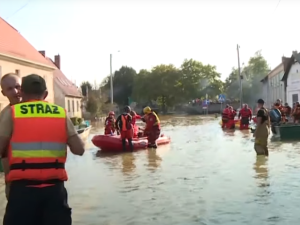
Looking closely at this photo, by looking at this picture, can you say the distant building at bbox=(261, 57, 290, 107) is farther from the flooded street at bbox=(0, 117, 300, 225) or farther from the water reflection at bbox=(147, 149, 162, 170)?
the flooded street at bbox=(0, 117, 300, 225)

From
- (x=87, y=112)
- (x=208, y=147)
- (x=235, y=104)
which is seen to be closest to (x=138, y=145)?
(x=208, y=147)

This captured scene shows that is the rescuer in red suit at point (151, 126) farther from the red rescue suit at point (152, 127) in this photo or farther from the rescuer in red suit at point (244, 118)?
the rescuer in red suit at point (244, 118)

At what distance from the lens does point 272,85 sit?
59094 mm

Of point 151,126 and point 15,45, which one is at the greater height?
point 15,45

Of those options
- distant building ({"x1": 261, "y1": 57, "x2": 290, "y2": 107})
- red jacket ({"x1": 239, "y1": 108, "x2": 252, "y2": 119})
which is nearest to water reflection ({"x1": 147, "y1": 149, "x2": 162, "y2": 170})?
red jacket ({"x1": 239, "y1": 108, "x2": 252, "y2": 119})

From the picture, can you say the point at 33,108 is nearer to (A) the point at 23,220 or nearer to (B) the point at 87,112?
(A) the point at 23,220

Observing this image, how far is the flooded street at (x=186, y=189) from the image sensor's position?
7512 millimetres

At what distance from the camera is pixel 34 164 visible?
3.80m

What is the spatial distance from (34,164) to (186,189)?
6.40m

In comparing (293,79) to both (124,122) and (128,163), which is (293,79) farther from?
(128,163)

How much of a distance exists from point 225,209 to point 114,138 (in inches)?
458

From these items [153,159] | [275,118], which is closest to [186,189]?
[153,159]

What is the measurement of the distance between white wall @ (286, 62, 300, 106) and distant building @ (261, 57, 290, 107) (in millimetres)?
3013

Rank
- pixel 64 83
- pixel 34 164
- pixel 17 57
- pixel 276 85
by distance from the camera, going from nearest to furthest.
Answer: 1. pixel 34 164
2. pixel 17 57
3. pixel 276 85
4. pixel 64 83
